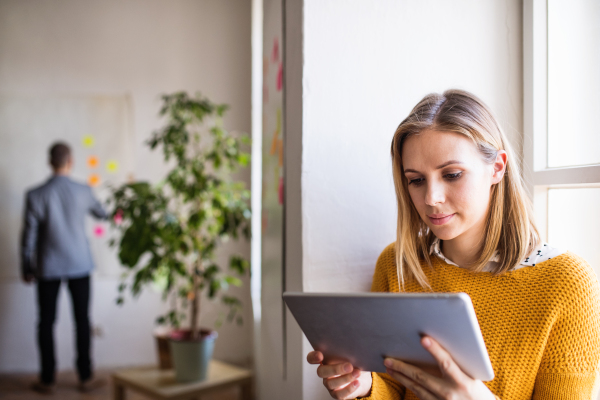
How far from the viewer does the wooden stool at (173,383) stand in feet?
7.43

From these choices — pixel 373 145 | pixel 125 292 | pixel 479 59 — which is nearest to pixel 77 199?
pixel 125 292

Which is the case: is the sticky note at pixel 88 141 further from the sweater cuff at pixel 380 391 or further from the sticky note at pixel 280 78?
the sweater cuff at pixel 380 391

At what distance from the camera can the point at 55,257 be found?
3.11 metres

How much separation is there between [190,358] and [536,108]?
6.30ft

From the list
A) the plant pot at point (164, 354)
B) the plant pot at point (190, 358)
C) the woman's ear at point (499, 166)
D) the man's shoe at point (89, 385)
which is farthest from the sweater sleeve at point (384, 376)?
the man's shoe at point (89, 385)

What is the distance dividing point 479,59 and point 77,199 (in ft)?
9.16

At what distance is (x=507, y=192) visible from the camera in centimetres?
99

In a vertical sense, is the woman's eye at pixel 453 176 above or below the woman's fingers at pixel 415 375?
above

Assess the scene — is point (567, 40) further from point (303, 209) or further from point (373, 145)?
point (303, 209)

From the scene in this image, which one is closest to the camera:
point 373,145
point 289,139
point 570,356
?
point 570,356

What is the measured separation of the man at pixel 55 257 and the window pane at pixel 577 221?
2.94 m

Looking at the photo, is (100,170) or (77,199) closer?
(77,199)

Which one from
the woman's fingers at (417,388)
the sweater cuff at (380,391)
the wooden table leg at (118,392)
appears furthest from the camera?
the wooden table leg at (118,392)

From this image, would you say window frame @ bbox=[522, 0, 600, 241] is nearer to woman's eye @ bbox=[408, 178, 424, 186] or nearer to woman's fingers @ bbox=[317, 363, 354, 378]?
woman's eye @ bbox=[408, 178, 424, 186]
